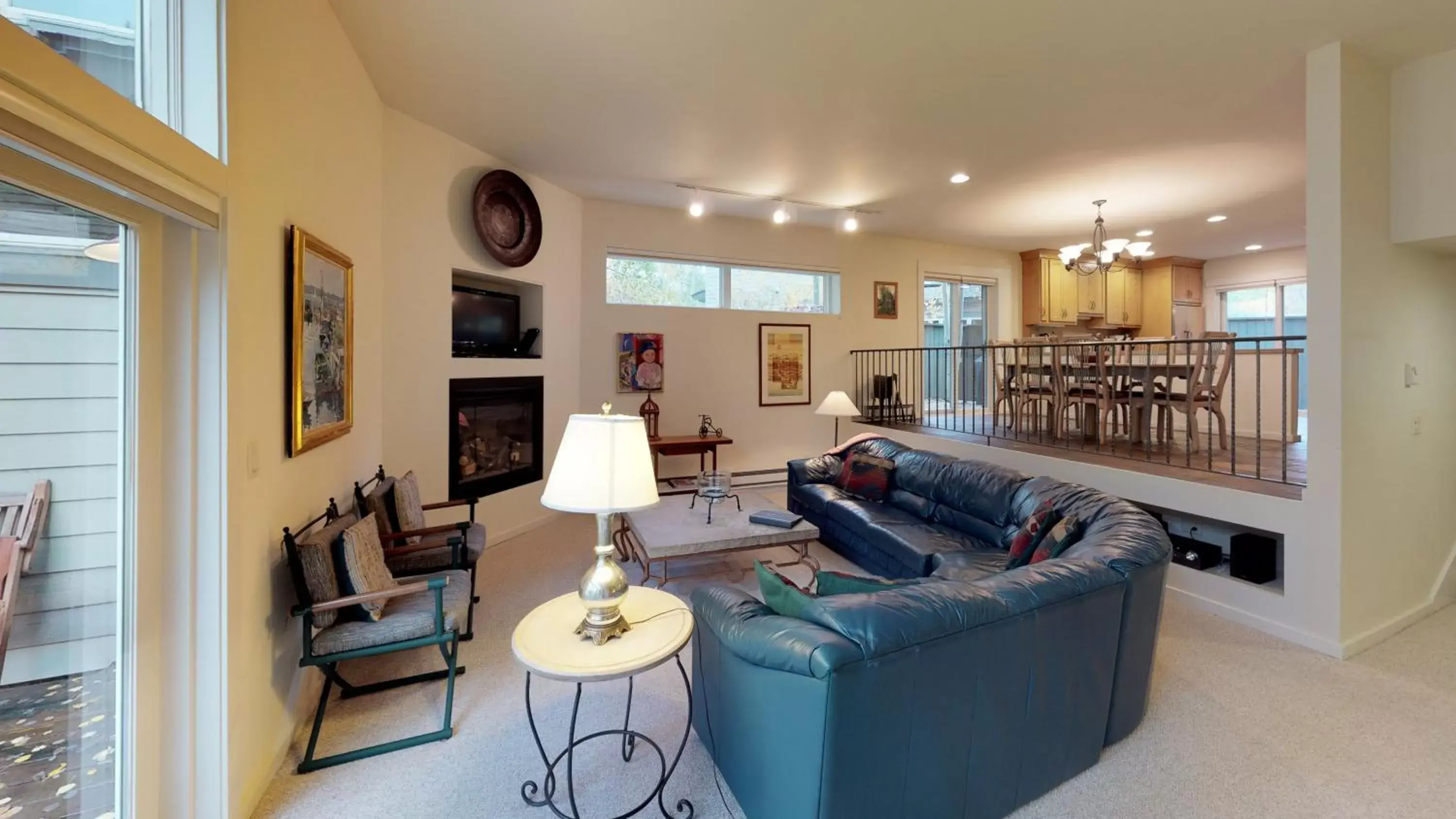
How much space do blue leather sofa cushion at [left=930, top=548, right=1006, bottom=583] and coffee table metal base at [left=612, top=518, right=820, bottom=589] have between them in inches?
25.2

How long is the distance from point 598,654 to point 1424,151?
457cm

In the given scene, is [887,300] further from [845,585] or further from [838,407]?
[845,585]

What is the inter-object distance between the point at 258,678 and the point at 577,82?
3140 mm

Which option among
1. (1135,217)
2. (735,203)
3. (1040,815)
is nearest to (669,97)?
(735,203)

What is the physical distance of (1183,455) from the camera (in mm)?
4262

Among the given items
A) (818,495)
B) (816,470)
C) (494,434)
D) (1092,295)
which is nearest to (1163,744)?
(818,495)

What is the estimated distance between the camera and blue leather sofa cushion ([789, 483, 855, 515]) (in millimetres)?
4184

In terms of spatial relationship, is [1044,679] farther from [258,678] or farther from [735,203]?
[735,203]

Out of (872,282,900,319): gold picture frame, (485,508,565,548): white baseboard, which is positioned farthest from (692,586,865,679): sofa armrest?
(872,282,900,319): gold picture frame

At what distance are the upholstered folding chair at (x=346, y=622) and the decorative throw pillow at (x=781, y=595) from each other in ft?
3.77

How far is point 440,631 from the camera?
2123 mm

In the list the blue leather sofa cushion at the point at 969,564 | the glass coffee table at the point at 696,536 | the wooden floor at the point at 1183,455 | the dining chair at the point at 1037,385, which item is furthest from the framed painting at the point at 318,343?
the dining chair at the point at 1037,385

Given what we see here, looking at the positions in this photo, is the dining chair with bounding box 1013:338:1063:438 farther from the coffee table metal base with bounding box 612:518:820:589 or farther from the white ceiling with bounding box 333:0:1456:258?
the coffee table metal base with bounding box 612:518:820:589

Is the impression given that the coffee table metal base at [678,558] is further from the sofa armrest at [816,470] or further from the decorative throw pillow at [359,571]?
the decorative throw pillow at [359,571]
